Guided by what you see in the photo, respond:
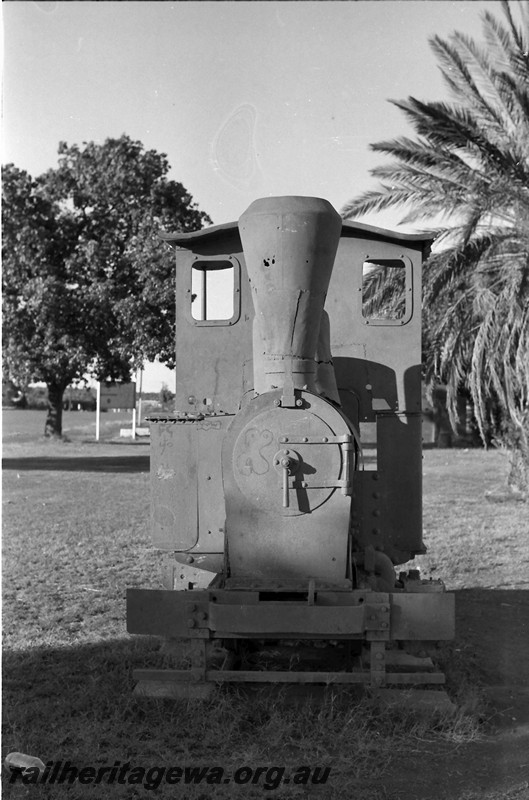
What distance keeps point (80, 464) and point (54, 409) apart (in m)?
5.29

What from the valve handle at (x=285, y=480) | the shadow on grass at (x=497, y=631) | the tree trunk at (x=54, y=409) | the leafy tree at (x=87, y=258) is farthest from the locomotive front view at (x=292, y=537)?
the tree trunk at (x=54, y=409)

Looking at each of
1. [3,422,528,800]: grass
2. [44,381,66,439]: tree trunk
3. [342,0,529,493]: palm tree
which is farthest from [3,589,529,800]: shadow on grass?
[44,381,66,439]: tree trunk

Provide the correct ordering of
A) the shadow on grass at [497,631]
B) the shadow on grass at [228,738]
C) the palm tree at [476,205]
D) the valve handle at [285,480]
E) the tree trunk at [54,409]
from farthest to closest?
the tree trunk at [54,409], the palm tree at [476,205], the shadow on grass at [497,631], the valve handle at [285,480], the shadow on grass at [228,738]

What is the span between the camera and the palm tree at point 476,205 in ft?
36.9

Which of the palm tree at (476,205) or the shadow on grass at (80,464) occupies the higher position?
the palm tree at (476,205)

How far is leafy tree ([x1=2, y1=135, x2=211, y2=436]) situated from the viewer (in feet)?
62.1

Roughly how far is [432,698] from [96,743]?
5.87 feet

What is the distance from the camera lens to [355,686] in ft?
15.9

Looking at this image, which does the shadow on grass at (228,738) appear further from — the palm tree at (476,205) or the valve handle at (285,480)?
the palm tree at (476,205)

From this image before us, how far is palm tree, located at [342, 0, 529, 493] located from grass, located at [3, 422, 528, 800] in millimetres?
2935

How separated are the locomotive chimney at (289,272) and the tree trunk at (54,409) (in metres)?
19.1

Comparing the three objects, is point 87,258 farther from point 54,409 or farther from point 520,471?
point 520,471

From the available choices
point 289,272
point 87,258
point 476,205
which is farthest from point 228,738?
point 87,258

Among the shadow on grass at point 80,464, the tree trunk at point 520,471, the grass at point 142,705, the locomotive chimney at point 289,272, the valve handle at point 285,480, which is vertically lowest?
the grass at point 142,705
